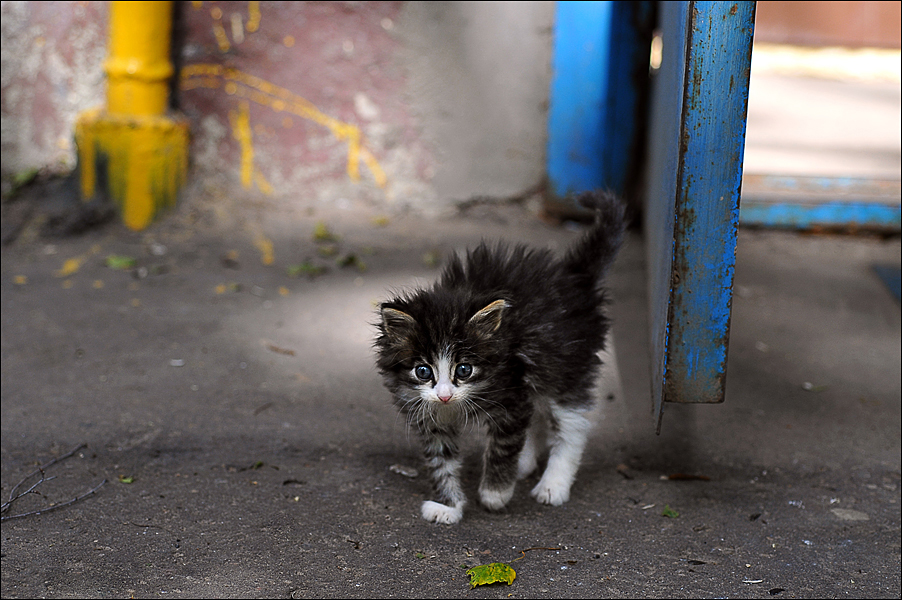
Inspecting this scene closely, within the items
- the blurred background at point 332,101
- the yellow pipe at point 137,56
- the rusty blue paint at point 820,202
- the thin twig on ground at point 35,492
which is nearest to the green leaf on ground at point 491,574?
the thin twig on ground at point 35,492

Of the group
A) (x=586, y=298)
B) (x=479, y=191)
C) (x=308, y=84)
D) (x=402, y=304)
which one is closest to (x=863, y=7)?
(x=479, y=191)

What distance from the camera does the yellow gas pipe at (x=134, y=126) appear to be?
189 inches

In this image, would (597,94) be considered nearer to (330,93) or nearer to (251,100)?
(330,93)

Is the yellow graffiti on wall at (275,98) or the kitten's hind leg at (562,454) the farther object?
the yellow graffiti on wall at (275,98)

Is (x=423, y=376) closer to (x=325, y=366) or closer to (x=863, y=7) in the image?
(x=325, y=366)

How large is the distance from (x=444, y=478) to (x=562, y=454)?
0.41 metres

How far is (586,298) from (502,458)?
1.99ft

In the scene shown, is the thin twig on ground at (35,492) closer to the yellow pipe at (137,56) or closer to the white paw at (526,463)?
the white paw at (526,463)

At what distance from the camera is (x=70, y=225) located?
192 inches

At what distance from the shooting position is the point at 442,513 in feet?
8.77

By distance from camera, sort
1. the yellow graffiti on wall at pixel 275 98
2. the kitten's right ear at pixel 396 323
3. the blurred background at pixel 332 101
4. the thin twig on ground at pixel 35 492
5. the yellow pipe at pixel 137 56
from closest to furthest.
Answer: the kitten's right ear at pixel 396 323 < the thin twig on ground at pixel 35 492 < the yellow pipe at pixel 137 56 < the blurred background at pixel 332 101 < the yellow graffiti on wall at pixel 275 98

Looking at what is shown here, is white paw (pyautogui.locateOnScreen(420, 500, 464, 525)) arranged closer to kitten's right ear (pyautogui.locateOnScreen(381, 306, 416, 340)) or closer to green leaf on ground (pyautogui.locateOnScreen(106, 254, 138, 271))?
kitten's right ear (pyautogui.locateOnScreen(381, 306, 416, 340))

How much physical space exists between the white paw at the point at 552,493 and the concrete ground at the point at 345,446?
36mm

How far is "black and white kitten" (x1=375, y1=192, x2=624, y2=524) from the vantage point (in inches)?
98.0
